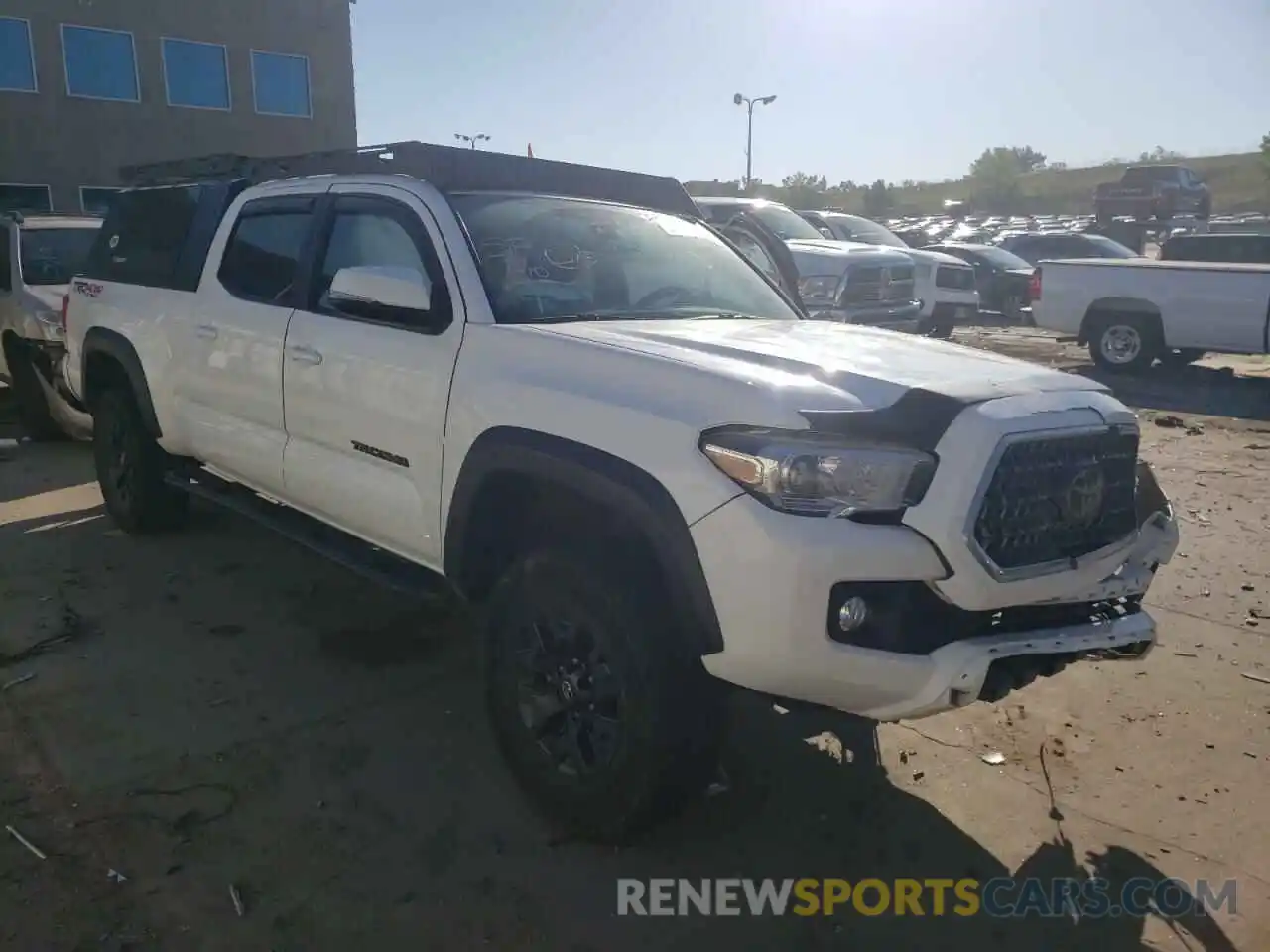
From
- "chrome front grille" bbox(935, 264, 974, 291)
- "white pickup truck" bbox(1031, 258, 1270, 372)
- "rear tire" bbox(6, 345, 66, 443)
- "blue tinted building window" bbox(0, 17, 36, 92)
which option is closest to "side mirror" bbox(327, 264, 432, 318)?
"rear tire" bbox(6, 345, 66, 443)

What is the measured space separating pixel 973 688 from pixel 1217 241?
45.8 ft

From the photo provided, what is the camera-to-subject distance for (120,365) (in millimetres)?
5703

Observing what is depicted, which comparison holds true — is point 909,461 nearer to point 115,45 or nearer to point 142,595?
point 142,595

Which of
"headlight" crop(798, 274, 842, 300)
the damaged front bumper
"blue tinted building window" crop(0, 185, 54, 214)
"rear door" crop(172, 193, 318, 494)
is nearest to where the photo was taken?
the damaged front bumper

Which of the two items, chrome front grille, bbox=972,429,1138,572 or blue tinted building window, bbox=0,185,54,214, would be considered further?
blue tinted building window, bbox=0,185,54,214

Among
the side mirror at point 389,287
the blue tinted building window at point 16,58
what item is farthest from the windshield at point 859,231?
the blue tinted building window at point 16,58

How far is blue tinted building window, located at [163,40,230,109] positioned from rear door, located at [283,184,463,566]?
2272 cm

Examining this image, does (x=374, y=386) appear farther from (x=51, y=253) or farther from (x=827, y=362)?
(x=51, y=253)

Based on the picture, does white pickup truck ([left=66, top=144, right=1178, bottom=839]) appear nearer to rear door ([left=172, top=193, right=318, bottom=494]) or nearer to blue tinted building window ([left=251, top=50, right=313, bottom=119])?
rear door ([left=172, top=193, right=318, bottom=494])

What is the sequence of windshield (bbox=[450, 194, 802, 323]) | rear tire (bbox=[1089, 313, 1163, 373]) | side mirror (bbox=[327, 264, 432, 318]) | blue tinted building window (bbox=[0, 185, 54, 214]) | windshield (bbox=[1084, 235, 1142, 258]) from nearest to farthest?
side mirror (bbox=[327, 264, 432, 318]) < windshield (bbox=[450, 194, 802, 323]) < rear tire (bbox=[1089, 313, 1163, 373]) < windshield (bbox=[1084, 235, 1142, 258]) < blue tinted building window (bbox=[0, 185, 54, 214])

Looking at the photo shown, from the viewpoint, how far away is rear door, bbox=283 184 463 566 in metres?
3.46

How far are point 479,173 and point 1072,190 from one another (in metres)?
71.1

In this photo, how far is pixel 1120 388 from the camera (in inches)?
456

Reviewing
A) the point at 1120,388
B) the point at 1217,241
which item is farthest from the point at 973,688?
the point at 1217,241
